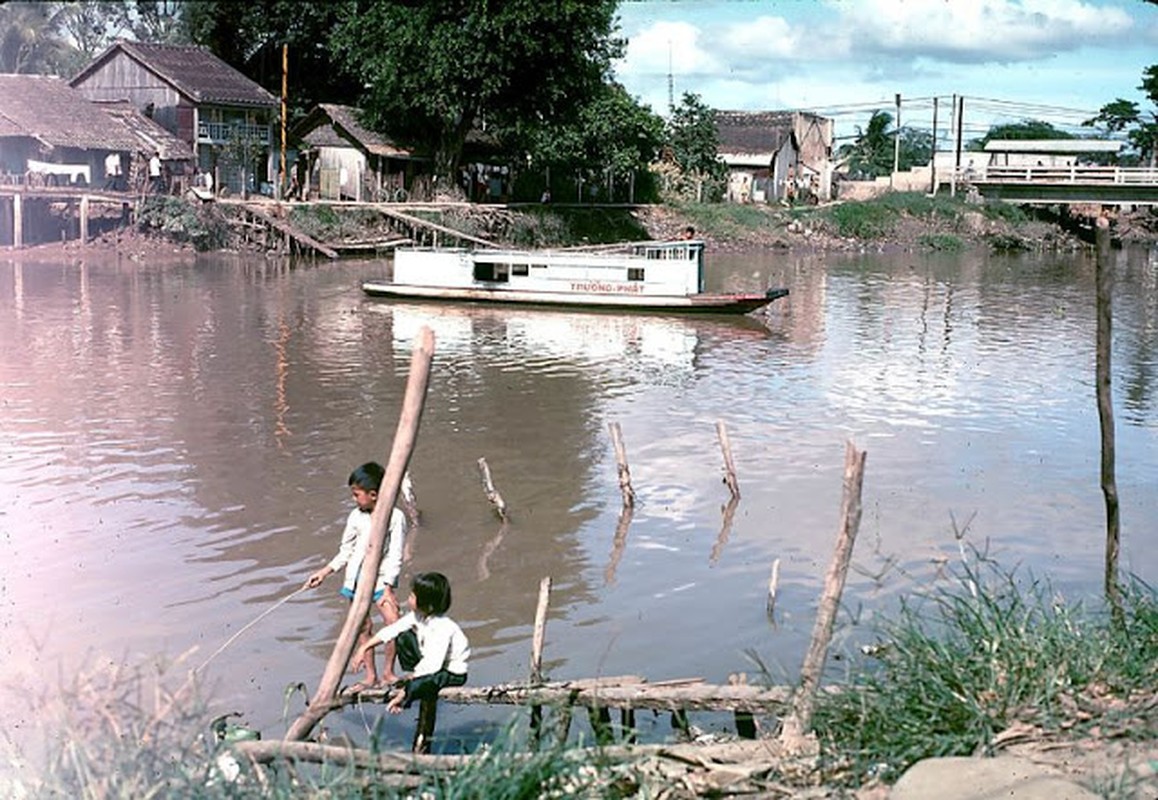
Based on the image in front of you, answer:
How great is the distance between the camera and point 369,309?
27.6 m

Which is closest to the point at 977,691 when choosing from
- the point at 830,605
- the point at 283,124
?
the point at 830,605

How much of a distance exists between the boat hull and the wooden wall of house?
15620mm

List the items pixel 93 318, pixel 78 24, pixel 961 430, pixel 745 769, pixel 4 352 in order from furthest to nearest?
1. pixel 78 24
2. pixel 93 318
3. pixel 4 352
4. pixel 961 430
5. pixel 745 769

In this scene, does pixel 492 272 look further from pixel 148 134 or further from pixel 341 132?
pixel 341 132

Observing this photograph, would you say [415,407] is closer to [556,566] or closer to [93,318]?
[556,566]

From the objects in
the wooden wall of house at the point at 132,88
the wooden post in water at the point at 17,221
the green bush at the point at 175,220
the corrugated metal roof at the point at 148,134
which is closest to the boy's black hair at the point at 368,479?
the wooden post in water at the point at 17,221

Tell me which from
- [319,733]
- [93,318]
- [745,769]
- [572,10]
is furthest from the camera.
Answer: [572,10]

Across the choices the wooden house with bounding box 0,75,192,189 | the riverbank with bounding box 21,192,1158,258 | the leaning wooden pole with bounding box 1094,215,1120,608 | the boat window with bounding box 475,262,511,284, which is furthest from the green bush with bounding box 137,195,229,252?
the leaning wooden pole with bounding box 1094,215,1120,608

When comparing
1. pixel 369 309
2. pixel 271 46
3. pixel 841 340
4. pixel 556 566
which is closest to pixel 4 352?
pixel 369 309

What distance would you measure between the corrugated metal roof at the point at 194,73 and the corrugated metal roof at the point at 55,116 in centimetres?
280

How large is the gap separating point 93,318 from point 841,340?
13.3 metres

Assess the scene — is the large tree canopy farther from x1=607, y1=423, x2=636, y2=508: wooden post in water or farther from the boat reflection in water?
x1=607, y1=423, x2=636, y2=508: wooden post in water

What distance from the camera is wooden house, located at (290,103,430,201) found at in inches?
1735

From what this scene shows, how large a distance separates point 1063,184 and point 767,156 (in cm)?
1388
